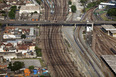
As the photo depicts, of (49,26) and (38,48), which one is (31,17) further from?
(38,48)

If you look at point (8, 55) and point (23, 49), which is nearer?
point (8, 55)

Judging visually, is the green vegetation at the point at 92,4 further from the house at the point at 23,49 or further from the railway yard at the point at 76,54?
the house at the point at 23,49

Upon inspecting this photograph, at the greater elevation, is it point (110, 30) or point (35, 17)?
point (35, 17)

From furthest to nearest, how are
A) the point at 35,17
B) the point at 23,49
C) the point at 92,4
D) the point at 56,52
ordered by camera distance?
the point at 92,4 → the point at 35,17 → the point at 56,52 → the point at 23,49

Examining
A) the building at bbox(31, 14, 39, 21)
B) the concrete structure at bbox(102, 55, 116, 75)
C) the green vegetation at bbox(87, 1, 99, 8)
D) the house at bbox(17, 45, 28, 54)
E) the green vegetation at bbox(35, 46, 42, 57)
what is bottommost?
the concrete structure at bbox(102, 55, 116, 75)

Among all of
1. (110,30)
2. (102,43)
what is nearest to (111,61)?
(102,43)

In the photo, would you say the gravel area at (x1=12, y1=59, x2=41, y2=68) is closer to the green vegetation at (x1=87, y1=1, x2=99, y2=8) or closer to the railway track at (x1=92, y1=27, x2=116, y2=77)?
the railway track at (x1=92, y1=27, x2=116, y2=77)

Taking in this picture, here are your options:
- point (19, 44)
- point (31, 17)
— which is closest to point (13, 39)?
point (19, 44)

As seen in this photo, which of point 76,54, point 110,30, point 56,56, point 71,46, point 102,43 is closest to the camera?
point 56,56

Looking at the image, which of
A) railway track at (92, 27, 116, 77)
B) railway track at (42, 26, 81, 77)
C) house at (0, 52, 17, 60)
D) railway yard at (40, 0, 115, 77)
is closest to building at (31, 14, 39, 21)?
railway yard at (40, 0, 115, 77)

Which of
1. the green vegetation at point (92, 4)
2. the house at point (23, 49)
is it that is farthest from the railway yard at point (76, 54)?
the green vegetation at point (92, 4)

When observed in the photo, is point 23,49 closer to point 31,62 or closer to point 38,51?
point 38,51
